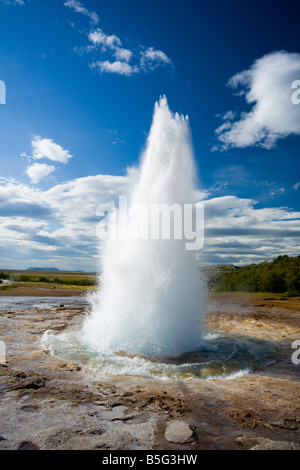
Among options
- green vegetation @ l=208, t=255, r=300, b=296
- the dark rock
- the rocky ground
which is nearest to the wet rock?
the rocky ground

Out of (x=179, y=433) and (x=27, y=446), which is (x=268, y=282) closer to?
(x=179, y=433)

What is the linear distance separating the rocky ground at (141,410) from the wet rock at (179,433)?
0.06ft

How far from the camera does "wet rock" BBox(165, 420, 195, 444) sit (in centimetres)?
477

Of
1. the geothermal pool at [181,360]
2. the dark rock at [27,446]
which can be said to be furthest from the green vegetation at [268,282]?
the dark rock at [27,446]

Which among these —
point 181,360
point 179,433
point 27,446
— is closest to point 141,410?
point 179,433

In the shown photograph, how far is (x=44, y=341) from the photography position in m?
12.4

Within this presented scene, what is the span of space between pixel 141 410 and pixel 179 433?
46.6 inches

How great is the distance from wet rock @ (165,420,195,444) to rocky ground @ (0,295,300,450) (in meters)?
0.02

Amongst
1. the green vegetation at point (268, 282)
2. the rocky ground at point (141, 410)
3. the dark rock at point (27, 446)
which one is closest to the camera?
the dark rock at point (27, 446)

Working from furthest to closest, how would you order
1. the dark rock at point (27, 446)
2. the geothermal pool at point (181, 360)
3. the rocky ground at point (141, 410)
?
the geothermal pool at point (181, 360)
the rocky ground at point (141, 410)
the dark rock at point (27, 446)

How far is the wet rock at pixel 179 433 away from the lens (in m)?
4.77

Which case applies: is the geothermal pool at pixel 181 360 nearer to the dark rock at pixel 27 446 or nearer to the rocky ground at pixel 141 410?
the rocky ground at pixel 141 410

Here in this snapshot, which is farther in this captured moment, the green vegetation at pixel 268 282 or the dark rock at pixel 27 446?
the green vegetation at pixel 268 282

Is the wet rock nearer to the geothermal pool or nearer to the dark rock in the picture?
the dark rock
